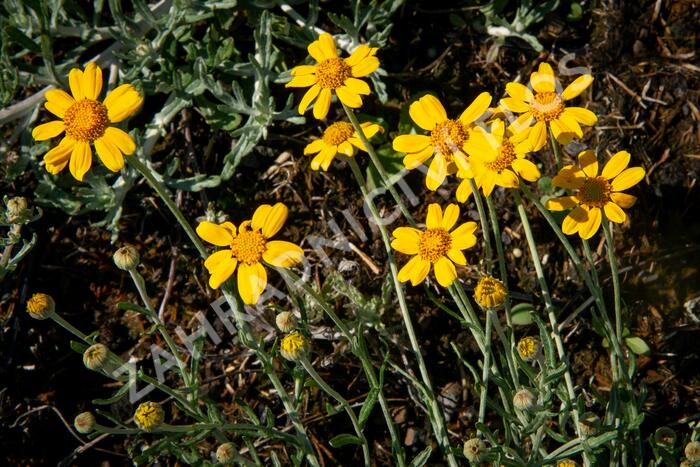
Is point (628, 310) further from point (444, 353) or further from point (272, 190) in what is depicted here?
point (272, 190)

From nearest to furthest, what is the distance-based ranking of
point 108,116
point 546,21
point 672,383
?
1. point 108,116
2. point 672,383
3. point 546,21

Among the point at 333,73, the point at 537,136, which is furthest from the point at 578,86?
the point at 333,73

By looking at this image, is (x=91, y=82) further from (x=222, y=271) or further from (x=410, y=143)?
(x=410, y=143)

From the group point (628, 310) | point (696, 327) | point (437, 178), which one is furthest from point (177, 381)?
point (696, 327)

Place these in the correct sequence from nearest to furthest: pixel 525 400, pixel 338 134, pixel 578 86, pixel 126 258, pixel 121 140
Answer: pixel 525 400, pixel 121 140, pixel 126 258, pixel 578 86, pixel 338 134

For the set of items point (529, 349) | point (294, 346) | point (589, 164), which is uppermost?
point (589, 164)

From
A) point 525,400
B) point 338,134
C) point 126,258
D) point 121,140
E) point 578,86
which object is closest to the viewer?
point 525,400
